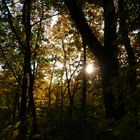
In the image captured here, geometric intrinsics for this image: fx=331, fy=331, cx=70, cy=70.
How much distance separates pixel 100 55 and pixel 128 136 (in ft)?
10.9

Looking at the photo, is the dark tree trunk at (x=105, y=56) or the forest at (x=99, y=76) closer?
the forest at (x=99, y=76)

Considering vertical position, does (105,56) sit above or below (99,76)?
below

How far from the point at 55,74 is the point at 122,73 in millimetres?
45014

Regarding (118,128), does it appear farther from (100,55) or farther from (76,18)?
(76,18)

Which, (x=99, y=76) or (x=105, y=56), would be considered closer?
(x=105, y=56)

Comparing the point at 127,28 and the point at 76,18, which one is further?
the point at 76,18

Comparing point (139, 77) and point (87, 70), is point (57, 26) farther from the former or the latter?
point (139, 77)

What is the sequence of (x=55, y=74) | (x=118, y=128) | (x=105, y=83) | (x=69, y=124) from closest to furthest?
(x=118, y=128) → (x=105, y=83) → (x=69, y=124) → (x=55, y=74)

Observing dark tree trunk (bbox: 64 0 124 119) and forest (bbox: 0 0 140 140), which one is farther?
dark tree trunk (bbox: 64 0 124 119)

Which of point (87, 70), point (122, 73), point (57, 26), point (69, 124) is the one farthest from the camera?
Result: point (57, 26)

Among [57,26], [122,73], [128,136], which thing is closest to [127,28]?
[122,73]

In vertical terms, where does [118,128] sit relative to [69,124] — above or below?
below

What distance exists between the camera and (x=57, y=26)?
120ft

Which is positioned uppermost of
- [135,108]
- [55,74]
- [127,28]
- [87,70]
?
[55,74]
